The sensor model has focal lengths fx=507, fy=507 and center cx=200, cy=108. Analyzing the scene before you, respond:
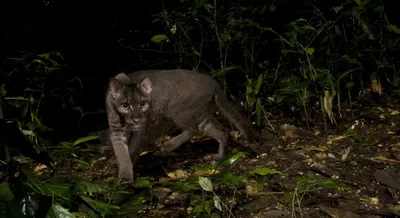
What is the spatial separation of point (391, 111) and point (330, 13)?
1.69 metres

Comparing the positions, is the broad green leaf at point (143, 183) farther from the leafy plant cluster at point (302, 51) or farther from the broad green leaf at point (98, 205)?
the leafy plant cluster at point (302, 51)

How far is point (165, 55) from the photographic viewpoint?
7301 millimetres

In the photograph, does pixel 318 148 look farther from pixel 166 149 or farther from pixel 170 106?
pixel 170 106

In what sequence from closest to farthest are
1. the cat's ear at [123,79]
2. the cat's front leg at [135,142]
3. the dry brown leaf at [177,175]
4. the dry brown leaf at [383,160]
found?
1. the dry brown leaf at [383,160]
2. the dry brown leaf at [177,175]
3. the cat's front leg at [135,142]
4. the cat's ear at [123,79]

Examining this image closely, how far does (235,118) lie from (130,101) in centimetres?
111

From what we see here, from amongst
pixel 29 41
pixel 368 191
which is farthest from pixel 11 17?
pixel 368 191

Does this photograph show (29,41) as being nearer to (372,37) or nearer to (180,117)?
(180,117)

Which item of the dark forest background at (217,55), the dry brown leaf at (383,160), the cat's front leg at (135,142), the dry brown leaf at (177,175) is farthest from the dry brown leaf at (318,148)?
the cat's front leg at (135,142)

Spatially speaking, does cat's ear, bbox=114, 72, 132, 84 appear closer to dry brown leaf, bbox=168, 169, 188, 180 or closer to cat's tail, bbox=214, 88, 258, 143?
cat's tail, bbox=214, 88, 258, 143

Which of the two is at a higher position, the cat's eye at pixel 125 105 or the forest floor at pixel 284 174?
the cat's eye at pixel 125 105

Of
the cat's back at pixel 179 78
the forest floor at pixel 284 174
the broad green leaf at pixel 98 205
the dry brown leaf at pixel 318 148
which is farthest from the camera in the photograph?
the cat's back at pixel 179 78

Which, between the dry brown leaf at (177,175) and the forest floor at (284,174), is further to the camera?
the dry brown leaf at (177,175)

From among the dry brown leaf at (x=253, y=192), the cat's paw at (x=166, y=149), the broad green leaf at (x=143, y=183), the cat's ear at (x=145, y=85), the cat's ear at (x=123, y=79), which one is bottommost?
the cat's paw at (x=166, y=149)

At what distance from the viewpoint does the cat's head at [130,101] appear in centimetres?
480
